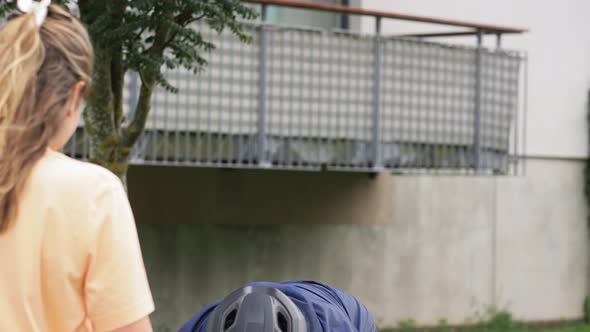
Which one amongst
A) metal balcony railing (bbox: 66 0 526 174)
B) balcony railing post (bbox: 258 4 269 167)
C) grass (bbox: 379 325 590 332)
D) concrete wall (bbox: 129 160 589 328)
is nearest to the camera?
metal balcony railing (bbox: 66 0 526 174)

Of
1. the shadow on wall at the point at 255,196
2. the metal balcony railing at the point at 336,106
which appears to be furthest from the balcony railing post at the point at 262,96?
the shadow on wall at the point at 255,196

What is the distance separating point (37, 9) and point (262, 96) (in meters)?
6.29

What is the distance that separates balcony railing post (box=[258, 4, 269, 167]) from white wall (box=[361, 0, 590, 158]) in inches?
129

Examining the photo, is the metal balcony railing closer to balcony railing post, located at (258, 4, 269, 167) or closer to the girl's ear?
balcony railing post, located at (258, 4, 269, 167)

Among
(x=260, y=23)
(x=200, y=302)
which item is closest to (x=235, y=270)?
(x=200, y=302)

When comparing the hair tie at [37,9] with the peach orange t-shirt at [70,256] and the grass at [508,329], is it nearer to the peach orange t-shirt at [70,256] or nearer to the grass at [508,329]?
the peach orange t-shirt at [70,256]

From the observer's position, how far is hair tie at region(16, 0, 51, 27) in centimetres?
189

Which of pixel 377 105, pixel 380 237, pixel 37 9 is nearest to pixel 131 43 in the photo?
pixel 37 9

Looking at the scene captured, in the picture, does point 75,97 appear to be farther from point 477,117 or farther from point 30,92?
point 477,117

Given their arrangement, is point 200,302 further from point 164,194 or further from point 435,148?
point 435,148

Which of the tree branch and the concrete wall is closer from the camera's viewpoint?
the tree branch

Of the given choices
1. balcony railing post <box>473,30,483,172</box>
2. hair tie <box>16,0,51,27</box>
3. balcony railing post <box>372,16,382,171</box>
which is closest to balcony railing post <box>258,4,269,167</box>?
balcony railing post <box>372,16,382,171</box>

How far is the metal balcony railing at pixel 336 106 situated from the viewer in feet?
26.1

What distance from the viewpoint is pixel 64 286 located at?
1.85 meters
